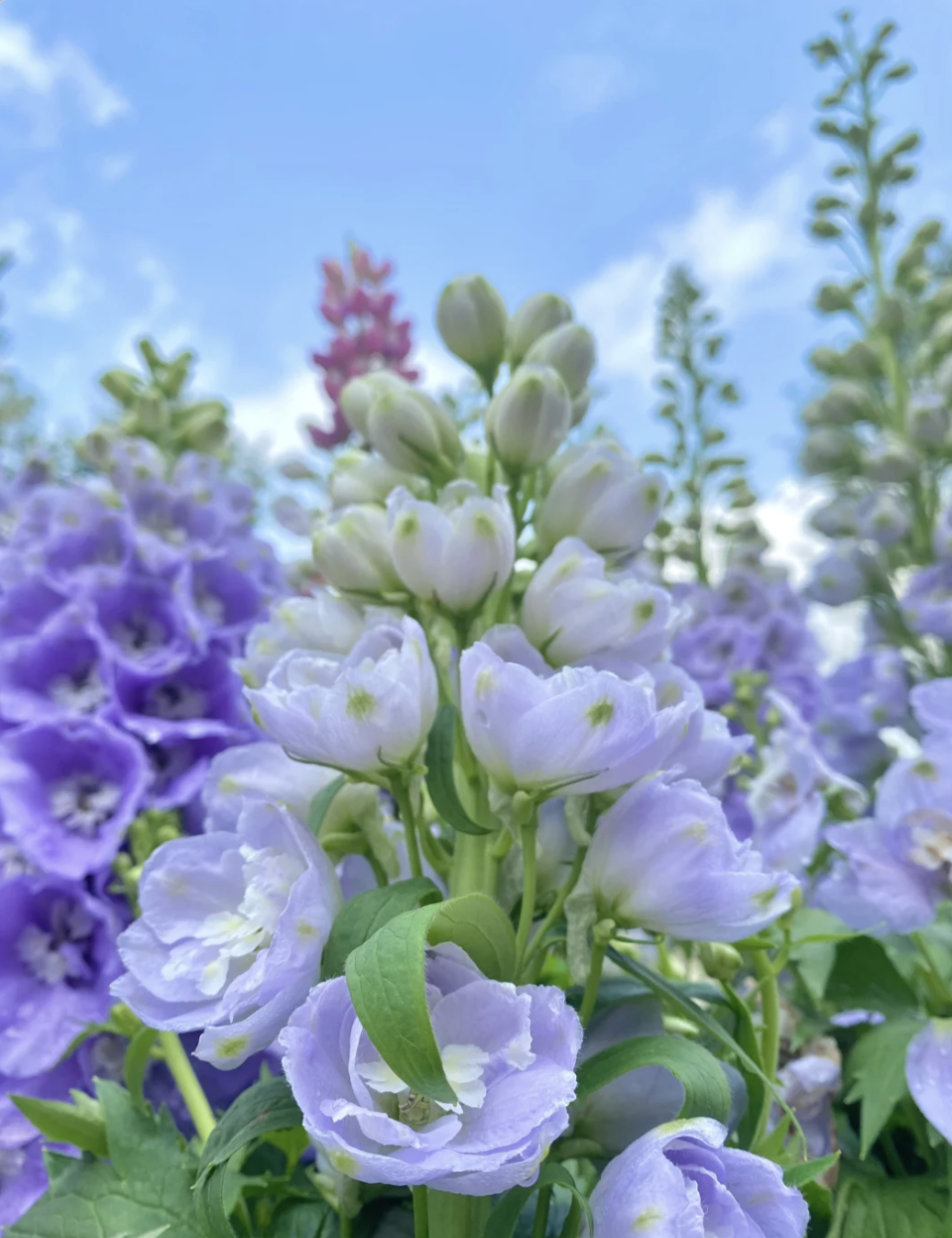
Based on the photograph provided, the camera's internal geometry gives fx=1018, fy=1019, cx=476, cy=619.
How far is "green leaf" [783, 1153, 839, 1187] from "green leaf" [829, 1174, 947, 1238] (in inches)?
2.7

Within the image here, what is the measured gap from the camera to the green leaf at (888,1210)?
1.36 feet

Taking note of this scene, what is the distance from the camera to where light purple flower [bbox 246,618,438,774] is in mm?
374

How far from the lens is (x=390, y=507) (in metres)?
0.45

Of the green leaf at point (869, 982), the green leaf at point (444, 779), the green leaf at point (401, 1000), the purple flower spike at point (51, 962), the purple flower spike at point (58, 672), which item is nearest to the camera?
the green leaf at point (401, 1000)

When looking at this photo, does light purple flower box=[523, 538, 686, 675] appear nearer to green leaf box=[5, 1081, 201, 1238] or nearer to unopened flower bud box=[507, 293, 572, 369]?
unopened flower bud box=[507, 293, 572, 369]

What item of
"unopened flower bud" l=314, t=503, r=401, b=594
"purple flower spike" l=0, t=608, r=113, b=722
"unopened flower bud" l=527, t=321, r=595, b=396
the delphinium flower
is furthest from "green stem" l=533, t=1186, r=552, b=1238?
the delphinium flower

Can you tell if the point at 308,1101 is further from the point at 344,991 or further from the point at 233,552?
the point at 233,552

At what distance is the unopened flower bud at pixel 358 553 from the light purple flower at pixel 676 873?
0.15 metres

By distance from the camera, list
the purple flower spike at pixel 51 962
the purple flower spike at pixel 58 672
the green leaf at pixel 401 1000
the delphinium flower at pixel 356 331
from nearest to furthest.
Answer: the green leaf at pixel 401 1000
the purple flower spike at pixel 51 962
the purple flower spike at pixel 58 672
the delphinium flower at pixel 356 331

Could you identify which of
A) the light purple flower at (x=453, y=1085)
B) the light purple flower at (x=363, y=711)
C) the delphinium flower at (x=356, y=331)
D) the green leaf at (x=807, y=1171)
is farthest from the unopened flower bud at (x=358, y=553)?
the delphinium flower at (x=356, y=331)

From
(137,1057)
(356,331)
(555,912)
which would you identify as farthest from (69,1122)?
(356,331)

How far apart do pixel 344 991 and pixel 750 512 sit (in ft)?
3.91

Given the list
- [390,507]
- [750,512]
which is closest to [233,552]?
[390,507]

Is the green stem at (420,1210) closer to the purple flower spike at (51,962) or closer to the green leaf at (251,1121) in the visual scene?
the green leaf at (251,1121)
